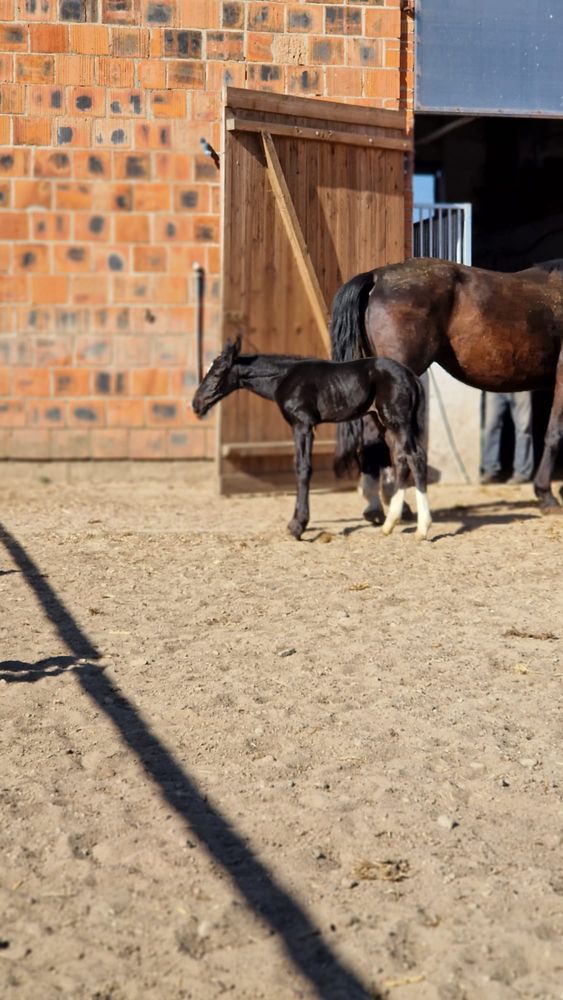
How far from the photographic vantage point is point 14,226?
10.6 metres

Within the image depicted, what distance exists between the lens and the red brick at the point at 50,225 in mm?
10594

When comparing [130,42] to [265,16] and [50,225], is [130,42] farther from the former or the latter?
[50,225]

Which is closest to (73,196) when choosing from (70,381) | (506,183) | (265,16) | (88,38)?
(88,38)

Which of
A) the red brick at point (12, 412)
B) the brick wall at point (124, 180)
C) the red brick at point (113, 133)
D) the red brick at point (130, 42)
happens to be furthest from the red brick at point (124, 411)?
the red brick at point (130, 42)

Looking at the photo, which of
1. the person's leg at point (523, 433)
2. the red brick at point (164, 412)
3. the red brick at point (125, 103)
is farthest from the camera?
the person's leg at point (523, 433)

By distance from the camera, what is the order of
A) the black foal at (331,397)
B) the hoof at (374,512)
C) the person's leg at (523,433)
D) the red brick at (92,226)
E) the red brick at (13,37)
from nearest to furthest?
the black foal at (331,397)
the hoof at (374,512)
the red brick at (13,37)
the red brick at (92,226)
the person's leg at (523,433)

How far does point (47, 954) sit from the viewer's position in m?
2.95

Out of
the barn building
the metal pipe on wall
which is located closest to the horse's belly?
the barn building

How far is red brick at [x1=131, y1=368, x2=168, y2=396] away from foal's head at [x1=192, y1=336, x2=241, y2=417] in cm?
252

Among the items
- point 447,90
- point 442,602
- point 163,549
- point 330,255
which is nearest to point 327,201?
point 330,255

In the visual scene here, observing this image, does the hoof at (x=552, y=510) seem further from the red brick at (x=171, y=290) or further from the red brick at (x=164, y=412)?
the red brick at (x=171, y=290)

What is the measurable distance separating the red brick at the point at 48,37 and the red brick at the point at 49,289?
181cm

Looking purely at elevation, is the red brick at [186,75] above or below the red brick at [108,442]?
above

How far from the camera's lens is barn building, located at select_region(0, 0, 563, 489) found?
33.9 feet
